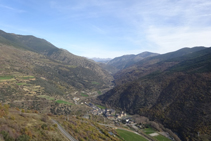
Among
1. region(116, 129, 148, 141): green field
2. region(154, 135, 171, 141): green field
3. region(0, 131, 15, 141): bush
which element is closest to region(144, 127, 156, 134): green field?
region(154, 135, 171, 141): green field

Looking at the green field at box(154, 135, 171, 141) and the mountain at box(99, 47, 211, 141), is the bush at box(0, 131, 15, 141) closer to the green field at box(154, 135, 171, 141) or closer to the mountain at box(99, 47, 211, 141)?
the green field at box(154, 135, 171, 141)

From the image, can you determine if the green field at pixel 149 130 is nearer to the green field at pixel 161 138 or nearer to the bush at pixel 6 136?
the green field at pixel 161 138

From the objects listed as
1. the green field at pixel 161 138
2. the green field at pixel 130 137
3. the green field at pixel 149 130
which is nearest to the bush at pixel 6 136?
the green field at pixel 130 137

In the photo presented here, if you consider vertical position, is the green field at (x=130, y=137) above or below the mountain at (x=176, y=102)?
below

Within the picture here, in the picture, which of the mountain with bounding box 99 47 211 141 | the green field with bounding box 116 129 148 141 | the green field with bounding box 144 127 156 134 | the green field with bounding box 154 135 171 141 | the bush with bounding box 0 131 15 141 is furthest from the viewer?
the green field with bounding box 144 127 156 134

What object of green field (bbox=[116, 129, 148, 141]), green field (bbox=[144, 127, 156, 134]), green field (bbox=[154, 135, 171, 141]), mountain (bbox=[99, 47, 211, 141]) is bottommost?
green field (bbox=[154, 135, 171, 141])

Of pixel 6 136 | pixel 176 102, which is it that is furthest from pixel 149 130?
pixel 6 136

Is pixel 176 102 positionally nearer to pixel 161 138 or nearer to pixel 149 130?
pixel 149 130

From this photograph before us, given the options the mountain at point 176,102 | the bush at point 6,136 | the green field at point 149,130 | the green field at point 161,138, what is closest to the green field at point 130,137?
the green field at point 161,138

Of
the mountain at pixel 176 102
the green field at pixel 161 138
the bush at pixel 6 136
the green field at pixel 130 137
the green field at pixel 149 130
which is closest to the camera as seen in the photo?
the bush at pixel 6 136

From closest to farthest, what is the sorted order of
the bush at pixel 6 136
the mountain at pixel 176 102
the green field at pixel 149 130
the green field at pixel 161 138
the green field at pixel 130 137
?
the bush at pixel 6 136
the green field at pixel 130 137
the green field at pixel 161 138
the mountain at pixel 176 102
the green field at pixel 149 130

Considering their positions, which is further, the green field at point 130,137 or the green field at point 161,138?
the green field at point 161,138

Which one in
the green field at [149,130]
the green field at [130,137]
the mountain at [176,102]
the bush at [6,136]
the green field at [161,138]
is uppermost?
the bush at [6,136]
